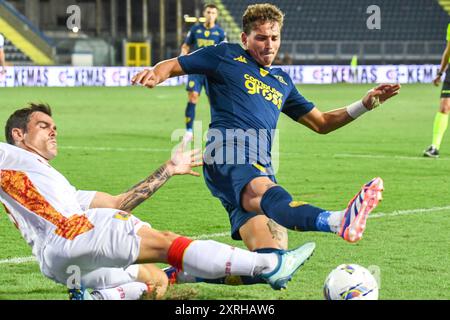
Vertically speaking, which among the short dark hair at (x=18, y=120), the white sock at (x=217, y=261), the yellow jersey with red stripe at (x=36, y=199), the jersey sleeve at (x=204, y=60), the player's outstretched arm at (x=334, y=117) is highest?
the jersey sleeve at (x=204, y=60)

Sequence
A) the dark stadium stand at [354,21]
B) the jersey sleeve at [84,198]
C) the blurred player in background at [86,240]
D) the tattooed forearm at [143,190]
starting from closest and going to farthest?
the blurred player in background at [86,240]
the jersey sleeve at [84,198]
the tattooed forearm at [143,190]
the dark stadium stand at [354,21]

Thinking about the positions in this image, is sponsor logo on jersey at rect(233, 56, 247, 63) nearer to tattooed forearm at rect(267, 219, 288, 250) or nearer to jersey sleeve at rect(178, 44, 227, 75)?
jersey sleeve at rect(178, 44, 227, 75)

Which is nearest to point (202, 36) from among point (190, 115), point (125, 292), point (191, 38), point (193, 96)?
point (191, 38)

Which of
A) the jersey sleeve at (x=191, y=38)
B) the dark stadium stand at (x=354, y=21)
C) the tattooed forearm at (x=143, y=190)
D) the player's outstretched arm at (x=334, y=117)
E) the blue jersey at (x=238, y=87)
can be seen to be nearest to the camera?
the tattooed forearm at (x=143, y=190)

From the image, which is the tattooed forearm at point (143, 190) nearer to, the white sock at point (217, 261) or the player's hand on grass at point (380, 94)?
the white sock at point (217, 261)

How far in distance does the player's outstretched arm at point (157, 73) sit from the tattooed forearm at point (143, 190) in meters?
0.52

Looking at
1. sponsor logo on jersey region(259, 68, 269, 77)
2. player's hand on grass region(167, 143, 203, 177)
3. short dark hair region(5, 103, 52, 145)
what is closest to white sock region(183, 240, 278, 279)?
player's hand on grass region(167, 143, 203, 177)

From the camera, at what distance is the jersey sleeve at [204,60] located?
643 cm

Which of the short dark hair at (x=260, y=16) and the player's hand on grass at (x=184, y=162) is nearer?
the player's hand on grass at (x=184, y=162)

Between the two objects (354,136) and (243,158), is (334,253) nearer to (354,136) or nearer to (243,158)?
(243,158)

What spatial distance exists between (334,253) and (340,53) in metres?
34.5

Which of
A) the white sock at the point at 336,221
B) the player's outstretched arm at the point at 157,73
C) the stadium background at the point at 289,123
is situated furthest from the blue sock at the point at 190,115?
the white sock at the point at 336,221

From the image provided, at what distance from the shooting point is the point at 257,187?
5.89 meters

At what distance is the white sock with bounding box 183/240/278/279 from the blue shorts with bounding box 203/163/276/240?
0.96m
